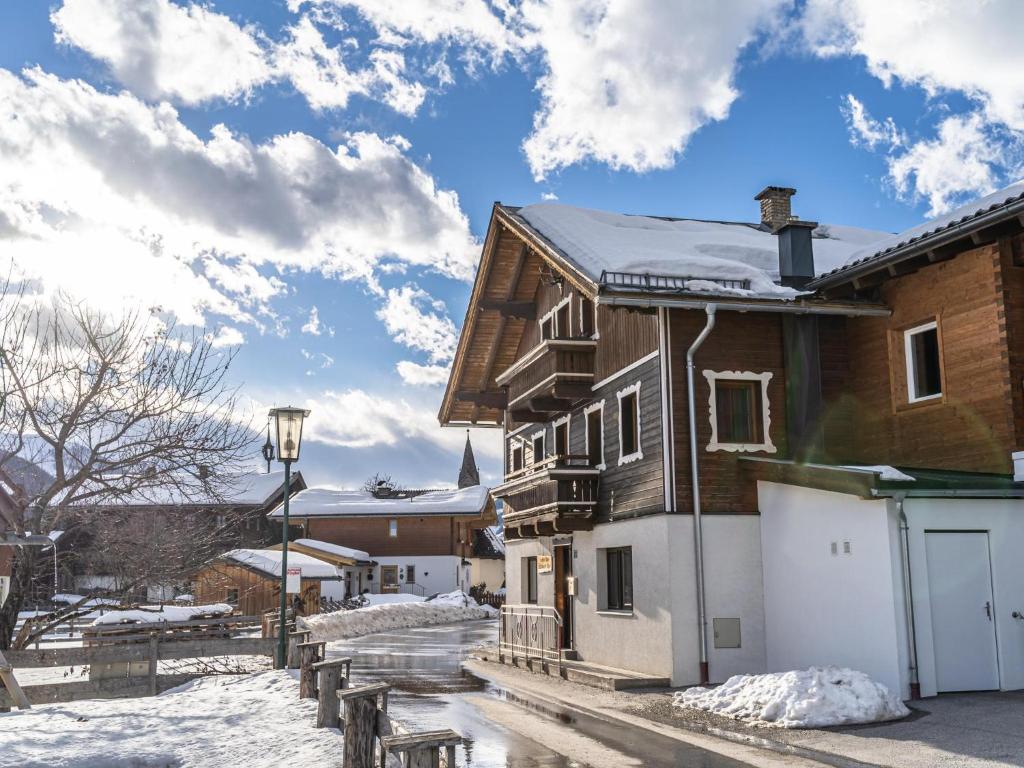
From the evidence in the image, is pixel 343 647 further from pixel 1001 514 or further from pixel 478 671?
pixel 1001 514

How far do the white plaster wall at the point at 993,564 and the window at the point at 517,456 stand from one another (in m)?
14.2

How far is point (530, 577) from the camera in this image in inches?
1025

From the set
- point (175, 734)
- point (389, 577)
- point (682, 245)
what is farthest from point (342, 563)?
point (175, 734)

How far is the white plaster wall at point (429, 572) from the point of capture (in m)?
59.1

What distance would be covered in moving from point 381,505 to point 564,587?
1502 inches

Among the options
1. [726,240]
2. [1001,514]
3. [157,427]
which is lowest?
[1001,514]

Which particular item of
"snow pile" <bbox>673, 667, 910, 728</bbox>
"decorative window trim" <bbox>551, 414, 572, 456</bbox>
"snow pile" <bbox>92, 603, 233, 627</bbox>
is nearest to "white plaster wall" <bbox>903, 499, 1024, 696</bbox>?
"snow pile" <bbox>673, 667, 910, 728</bbox>

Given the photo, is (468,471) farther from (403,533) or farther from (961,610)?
(961,610)

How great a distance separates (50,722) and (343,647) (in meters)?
18.4

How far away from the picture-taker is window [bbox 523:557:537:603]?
25672mm

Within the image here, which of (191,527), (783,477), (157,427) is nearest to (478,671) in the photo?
(191,527)

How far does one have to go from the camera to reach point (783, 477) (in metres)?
16.3

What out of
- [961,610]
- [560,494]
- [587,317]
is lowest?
[961,610]

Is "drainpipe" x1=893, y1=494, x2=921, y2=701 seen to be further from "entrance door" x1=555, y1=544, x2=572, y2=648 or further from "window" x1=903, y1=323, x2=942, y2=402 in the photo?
"entrance door" x1=555, y1=544, x2=572, y2=648
